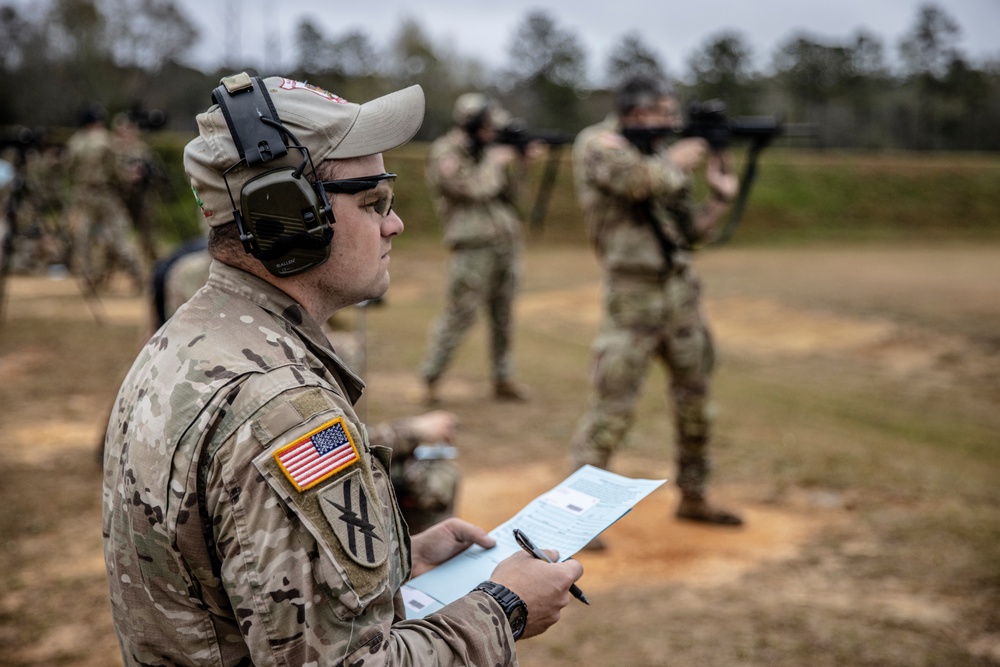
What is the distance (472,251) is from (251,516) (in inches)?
258

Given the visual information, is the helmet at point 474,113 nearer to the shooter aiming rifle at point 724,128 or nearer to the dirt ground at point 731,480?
the dirt ground at point 731,480

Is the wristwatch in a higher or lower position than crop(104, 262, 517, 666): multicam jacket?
lower

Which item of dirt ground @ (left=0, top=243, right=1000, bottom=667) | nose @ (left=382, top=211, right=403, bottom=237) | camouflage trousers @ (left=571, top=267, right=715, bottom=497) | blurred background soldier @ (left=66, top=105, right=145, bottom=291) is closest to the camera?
nose @ (left=382, top=211, right=403, bottom=237)

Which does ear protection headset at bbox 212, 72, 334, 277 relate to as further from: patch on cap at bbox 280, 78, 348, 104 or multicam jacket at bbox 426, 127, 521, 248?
multicam jacket at bbox 426, 127, 521, 248

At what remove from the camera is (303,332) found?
1.55 metres

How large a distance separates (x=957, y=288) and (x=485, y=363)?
977 centimetres

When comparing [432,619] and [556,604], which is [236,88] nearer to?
[432,619]

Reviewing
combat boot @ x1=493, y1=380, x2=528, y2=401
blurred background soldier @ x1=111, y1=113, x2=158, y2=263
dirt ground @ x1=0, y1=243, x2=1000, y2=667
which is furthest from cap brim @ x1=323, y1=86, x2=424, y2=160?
blurred background soldier @ x1=111, y1=113, x2=158, y2=263

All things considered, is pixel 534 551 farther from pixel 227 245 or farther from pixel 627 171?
pixel 627 171

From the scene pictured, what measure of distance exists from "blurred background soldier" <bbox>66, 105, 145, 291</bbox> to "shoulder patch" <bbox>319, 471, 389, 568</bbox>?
1204 cm

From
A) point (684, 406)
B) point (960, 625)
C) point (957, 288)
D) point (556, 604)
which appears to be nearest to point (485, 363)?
point (684, 406)

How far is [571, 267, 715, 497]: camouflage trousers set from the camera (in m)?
4.68

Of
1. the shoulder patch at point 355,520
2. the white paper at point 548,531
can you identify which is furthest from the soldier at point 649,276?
the shoulder patch at point 355,520

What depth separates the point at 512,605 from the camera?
157 cm
